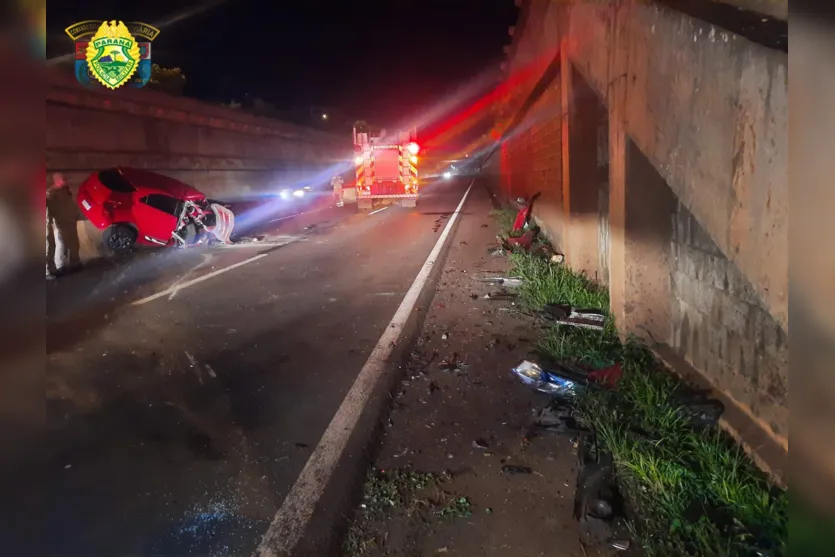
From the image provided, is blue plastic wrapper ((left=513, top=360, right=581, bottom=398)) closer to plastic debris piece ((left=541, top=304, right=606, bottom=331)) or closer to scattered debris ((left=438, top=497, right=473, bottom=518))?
plastic debris piece ((left=541, top=304, right=606, bottom=331))

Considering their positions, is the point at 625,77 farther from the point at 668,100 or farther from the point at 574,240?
the point at 574,240

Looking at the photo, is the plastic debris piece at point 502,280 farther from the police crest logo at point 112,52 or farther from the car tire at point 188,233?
the police crest logo at point 112,52

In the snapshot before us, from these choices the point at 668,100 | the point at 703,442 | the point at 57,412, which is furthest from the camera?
the point at 57,412

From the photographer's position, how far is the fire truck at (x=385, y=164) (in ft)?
81.8

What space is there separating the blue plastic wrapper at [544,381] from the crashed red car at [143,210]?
10867 mm

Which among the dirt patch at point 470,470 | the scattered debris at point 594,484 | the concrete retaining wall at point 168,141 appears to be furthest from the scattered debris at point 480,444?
the concrete retaining wall at point 168,141

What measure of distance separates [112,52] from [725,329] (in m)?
21.0

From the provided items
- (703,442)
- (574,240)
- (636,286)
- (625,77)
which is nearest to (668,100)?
(625,77)

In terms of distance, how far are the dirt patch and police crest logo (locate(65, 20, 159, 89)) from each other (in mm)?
16569

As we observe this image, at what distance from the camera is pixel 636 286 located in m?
5.88

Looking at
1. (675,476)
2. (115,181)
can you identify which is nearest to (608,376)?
(675,476)

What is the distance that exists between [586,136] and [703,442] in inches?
226

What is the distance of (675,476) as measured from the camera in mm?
3568
